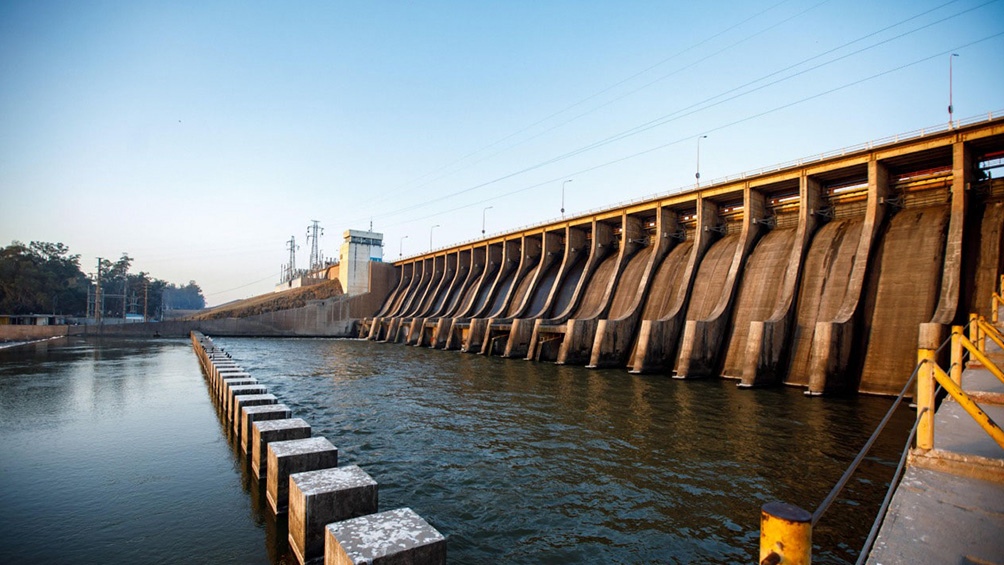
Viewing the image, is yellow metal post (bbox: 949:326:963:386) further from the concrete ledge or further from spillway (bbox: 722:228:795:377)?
A: spillway (bbox: 722:228:795:377)

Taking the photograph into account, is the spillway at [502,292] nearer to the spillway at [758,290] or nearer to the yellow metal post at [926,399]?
the spillway at [758,290]

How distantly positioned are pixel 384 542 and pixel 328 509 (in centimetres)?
144

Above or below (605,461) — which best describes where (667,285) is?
above

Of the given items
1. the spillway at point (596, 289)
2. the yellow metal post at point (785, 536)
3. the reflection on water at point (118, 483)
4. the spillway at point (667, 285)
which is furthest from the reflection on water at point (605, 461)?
the spillway at point (596, 289)

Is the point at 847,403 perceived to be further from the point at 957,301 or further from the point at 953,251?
the point at 953,251

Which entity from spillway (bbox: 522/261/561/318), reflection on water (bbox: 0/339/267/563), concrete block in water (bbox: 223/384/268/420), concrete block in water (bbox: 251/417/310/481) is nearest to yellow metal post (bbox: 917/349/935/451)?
reflection on water (bbox: 0/339/267/563)

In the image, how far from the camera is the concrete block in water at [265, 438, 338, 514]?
638 cm

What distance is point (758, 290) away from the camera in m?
23.9

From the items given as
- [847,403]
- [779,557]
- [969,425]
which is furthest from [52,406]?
[847,403]

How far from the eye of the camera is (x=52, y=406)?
13.4m

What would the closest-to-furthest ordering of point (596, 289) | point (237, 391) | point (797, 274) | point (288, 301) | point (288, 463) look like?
point (288, 463)
point (237, 391)
point (797, 274)
point (596, 289)
point (288, 301)

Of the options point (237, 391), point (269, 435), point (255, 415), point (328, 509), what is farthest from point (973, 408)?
point (237, 391)

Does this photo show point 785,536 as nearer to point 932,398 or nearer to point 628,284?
point 932,398

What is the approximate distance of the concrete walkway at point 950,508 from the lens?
342 centimetres
